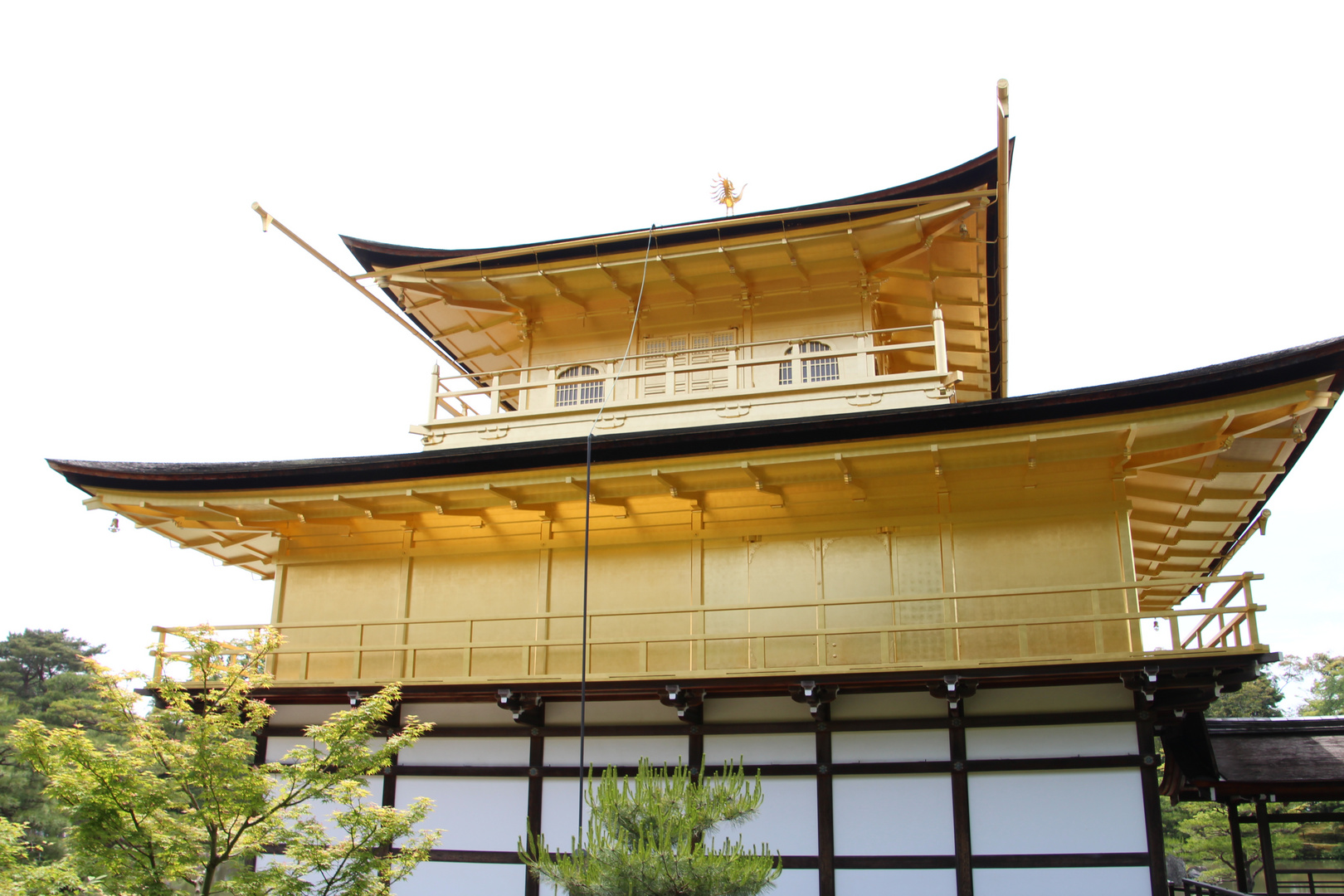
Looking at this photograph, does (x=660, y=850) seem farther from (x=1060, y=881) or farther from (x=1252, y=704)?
(x=1252, y=704)

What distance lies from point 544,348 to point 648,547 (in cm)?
540

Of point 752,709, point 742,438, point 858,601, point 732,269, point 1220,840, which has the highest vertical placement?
point 732,269

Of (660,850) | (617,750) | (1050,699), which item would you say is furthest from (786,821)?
(660,850)

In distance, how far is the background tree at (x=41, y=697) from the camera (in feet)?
115

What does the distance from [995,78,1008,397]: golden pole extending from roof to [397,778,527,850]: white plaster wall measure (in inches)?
449

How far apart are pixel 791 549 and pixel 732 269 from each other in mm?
5380

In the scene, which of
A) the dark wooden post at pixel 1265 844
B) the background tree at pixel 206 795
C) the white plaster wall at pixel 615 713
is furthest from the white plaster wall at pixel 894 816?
the background tree at pixel 206 795

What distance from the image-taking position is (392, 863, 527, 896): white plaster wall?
13.6m

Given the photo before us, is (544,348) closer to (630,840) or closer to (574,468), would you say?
(574,468)

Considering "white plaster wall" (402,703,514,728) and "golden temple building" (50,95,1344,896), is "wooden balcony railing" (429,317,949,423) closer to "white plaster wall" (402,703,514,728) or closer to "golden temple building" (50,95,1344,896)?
"golden temple building" (50,95,1344,896)

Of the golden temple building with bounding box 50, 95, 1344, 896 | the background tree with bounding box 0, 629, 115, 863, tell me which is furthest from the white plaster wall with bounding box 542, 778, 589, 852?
the background tree with bounding box 0, 629, 115, 863

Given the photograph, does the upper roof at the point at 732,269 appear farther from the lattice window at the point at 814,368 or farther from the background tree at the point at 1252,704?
the background tree at the point at 1252,704

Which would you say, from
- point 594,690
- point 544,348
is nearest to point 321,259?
point 544,348

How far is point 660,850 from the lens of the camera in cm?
902
